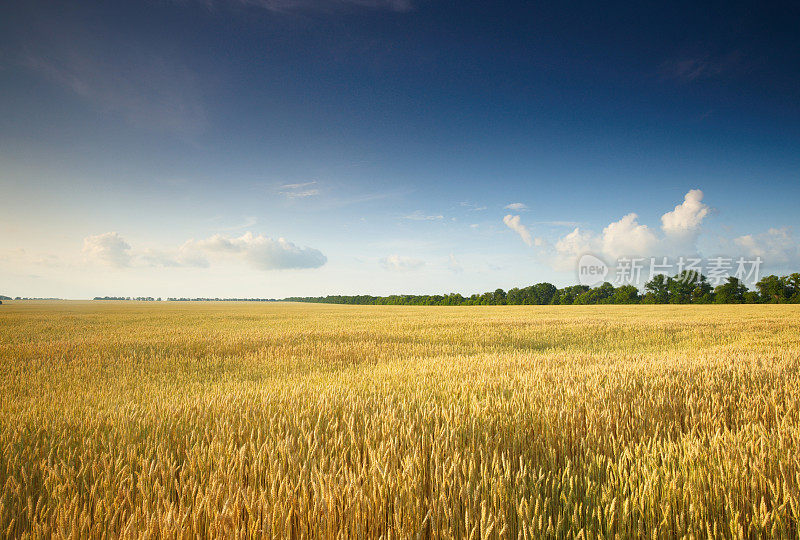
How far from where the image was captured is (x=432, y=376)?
6.09m

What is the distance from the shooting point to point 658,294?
98062 mm

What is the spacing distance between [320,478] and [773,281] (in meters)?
125

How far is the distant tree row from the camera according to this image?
8462 centimetres

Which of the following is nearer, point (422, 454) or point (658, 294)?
point (422, 454)

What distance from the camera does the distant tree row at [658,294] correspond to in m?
84.6

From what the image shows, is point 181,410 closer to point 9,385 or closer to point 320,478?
point 320,478

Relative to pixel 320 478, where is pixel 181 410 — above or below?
below

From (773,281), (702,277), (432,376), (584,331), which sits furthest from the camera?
(702,277)

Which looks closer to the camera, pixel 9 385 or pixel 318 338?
pixel 9 385

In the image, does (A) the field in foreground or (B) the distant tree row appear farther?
(B) the distant tree row

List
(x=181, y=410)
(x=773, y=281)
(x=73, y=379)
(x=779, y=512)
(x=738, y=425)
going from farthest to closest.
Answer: (x=773, y=281) → (x=73, y=379) → (x=181, y=410) → (x=738, y=425) → (x=779, y=512)

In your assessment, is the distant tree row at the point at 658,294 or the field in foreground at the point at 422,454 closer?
the field in foreground at the point at 422,454

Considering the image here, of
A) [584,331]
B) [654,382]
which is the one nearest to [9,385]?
[654,382]

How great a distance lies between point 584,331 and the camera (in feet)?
54.7
